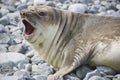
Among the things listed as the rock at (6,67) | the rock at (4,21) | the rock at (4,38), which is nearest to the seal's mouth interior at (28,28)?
the rock at (6,67)

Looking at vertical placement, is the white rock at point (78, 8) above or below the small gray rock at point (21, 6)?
above

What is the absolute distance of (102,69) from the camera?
6.04 m

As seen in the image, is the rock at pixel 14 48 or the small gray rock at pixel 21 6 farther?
the small gray rock at pixel 21 6

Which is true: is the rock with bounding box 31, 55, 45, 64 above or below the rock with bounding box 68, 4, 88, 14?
above

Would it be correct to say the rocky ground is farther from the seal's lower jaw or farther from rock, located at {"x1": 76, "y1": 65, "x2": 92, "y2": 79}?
the seal's lower jaw

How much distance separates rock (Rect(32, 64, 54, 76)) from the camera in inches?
251

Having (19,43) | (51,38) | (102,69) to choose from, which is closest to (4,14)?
(19,43)

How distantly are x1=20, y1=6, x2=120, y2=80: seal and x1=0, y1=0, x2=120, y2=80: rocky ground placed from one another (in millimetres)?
142

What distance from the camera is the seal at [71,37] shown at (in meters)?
6.18

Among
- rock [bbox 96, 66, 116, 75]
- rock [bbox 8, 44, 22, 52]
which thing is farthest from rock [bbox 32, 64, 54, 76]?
rock [bbox 8, 44, 22, 52]

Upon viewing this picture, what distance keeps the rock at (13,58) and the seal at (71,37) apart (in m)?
0.41

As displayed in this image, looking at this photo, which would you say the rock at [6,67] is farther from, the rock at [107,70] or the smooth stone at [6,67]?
the rock at [107,70]

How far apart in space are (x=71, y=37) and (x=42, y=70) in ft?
2.11

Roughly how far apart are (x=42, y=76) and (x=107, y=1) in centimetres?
679
